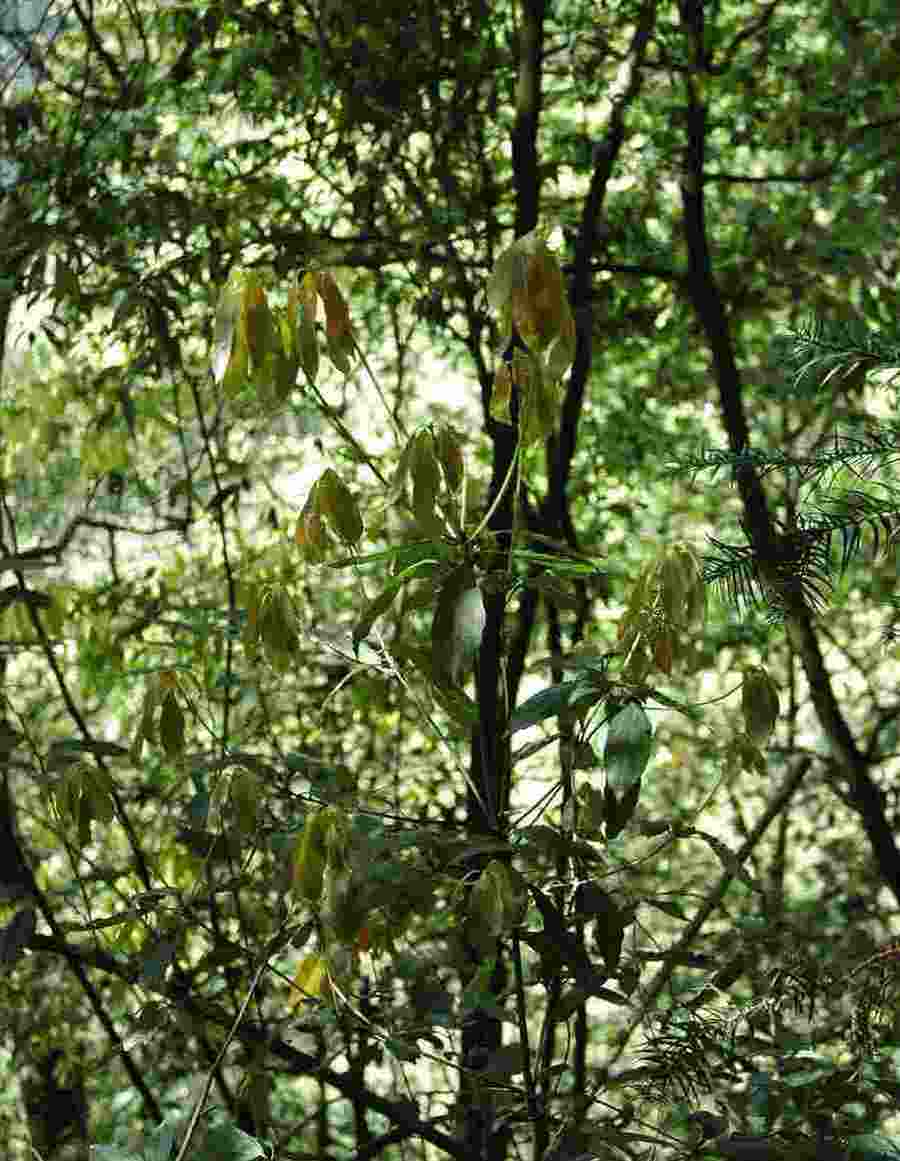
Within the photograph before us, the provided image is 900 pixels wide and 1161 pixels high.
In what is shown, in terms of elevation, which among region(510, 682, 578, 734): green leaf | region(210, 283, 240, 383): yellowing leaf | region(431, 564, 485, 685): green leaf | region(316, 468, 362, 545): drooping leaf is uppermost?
region(210, 283, 240, 383): yellowing leaf

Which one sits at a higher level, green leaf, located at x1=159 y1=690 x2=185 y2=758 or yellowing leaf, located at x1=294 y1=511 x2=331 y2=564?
yellowing leaf, located at x1=294 y1=511 x2=331 y2=564

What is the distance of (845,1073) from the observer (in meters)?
1.19

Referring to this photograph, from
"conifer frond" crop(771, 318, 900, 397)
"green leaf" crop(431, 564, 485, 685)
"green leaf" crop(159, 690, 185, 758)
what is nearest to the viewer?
"conifer frond" crop(771, 318, 900, 397)

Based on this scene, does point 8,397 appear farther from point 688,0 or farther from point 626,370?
point 688,0

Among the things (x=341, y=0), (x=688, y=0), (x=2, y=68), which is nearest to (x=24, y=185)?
(x=2, y=68)

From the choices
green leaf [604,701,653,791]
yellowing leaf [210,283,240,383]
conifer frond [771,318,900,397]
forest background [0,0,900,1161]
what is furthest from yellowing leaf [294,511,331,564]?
conifer frond [771,318,900,397]

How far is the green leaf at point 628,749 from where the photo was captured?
1.11 metres

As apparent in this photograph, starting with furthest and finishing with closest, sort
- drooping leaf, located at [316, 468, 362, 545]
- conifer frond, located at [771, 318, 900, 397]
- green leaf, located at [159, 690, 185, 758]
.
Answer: green leaf, located at [159, 690, 185, 758] < drooping leaf, located at [316, 468, 362, 545] < conifer frond, located at [771, 318, 900, 397]

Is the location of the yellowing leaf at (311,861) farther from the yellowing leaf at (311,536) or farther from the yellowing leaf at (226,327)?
the yellowing leaf at (226,327)

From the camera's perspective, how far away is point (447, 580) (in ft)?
3.59

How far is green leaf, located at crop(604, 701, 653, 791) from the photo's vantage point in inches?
43.7

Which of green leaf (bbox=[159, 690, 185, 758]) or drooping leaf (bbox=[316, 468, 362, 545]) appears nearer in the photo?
drooping leaf (bbox=[316, 468, 362, 545])

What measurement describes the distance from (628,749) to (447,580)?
19 cm

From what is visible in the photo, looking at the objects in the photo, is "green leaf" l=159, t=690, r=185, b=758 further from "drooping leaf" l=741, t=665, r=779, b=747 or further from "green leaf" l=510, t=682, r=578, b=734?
"drooping leaf" l=741, t=665, r=779, b=747
